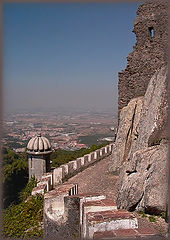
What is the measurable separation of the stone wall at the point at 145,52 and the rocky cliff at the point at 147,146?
4 cm

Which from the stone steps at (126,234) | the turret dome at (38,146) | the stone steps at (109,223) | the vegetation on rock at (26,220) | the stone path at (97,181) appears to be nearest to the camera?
the stone steps at (126,234)

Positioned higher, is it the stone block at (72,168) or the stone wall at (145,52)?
the stone wall at (145,52)

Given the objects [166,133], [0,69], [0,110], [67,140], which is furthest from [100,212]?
[67,140]

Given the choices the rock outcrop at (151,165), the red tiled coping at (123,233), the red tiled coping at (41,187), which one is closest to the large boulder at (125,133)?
the rock outcrop at (151,165)

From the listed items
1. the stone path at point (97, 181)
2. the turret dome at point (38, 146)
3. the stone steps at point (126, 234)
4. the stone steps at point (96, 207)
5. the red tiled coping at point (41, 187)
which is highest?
the stone steps at point (126, 234)

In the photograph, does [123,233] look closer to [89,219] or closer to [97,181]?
[89,219]

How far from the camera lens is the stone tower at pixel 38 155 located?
1062cm

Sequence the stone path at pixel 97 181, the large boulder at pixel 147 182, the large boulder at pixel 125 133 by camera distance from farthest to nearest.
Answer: the large boulder at pixel 125 133 → the stone path at pixel 97 181 → the large boulder at pixel 147 182

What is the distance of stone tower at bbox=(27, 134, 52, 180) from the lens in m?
10.6

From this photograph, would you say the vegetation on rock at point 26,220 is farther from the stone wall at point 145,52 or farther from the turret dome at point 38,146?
the stone wall at point 145,52

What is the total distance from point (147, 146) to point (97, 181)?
353 centimetres

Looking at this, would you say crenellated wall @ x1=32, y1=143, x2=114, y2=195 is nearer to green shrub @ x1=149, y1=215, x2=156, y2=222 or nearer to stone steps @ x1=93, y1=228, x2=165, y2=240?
green shrub @ x1=149, y1=215, x2=156, y2=222

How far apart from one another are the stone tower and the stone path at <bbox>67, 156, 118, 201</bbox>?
1.33 m

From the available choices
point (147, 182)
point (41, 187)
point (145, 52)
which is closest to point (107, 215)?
point (147, 182)
